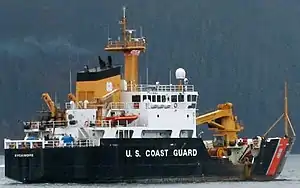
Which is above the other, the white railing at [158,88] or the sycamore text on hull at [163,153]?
the white railing at [158,88]

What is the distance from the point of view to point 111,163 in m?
63.0

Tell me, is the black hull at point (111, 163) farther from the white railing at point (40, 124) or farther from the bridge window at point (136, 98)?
the bridge window at point (136, 98)

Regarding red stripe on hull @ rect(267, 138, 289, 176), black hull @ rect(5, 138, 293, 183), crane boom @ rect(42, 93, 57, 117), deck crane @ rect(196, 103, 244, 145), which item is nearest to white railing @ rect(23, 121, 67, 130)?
crane boom @ rect(42, 93, 57, 117)

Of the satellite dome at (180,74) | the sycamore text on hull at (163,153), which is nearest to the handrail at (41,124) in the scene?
the sycamore text on hull at (163,153)

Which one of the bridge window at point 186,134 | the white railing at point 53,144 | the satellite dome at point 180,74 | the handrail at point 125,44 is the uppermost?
the handrail at point 125,44

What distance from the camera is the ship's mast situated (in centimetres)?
6800

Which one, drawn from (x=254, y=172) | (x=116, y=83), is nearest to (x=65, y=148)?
(x=116, y=83)

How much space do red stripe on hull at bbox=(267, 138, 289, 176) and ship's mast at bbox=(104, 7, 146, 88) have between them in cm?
996

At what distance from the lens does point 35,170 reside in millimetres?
63594

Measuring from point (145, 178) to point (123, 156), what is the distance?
6.20ft

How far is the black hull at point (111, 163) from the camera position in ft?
206

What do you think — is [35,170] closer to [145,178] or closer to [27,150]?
[27,150]

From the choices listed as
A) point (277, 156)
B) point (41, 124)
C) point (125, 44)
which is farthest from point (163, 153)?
point (277, 156)

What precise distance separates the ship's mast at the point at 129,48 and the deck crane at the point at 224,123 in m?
5.27
